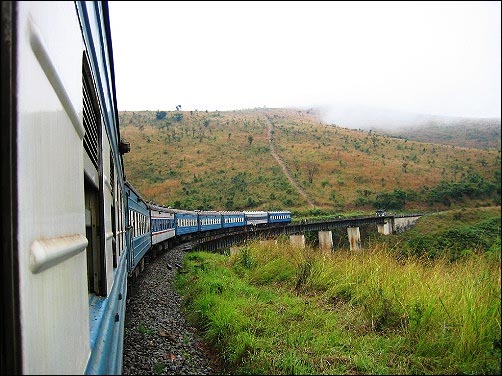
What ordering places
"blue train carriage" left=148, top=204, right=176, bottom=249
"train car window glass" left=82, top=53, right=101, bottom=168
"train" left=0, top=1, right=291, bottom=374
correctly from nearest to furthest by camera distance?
"train" left=0, top=1, right=291, bottom=374
"train car window glass" left=82, top=53, right=101, bottom=168
"blue train carriage" left=148, top=204, right=176, bottom=249

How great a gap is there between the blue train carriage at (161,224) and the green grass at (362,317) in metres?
5.93

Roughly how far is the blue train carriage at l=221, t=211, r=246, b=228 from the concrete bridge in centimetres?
45

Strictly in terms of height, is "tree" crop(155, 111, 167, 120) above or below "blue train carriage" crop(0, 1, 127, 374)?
above

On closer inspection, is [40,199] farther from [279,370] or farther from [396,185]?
[396,185]

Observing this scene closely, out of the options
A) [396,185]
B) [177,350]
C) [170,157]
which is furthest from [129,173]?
[177,350]

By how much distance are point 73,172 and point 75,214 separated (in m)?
0.18

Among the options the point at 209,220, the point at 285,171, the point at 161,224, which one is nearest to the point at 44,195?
the point at 161,224

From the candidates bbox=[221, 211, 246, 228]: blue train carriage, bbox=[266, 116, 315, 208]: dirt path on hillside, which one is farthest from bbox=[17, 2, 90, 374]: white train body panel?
bbox=[266, 116, 315, 208]: dirt path on hillside

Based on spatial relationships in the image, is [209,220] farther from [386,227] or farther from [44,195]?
[44,195]

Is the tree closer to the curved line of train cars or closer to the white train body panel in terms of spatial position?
the curved line of train cars

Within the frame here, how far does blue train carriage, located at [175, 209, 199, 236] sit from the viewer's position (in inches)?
846

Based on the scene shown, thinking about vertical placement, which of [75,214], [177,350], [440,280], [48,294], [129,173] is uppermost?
[129,173]

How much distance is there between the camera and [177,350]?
5707 millimetres

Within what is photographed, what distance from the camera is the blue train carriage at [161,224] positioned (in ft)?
48.5
